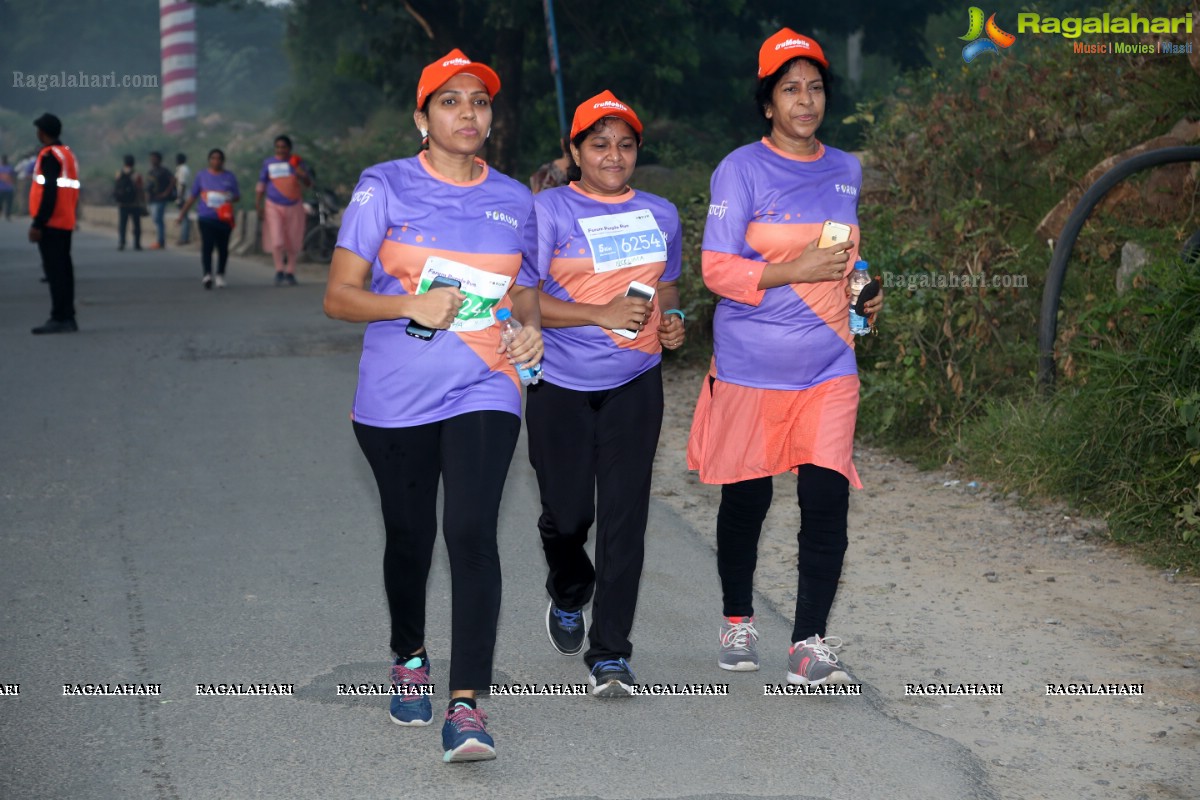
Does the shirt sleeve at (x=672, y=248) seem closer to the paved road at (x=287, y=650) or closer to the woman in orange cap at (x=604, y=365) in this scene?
the woman in orange cap at (x=604, y=365)

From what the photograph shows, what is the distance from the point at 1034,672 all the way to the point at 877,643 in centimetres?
60

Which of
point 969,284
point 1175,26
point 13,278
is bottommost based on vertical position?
point 13,278

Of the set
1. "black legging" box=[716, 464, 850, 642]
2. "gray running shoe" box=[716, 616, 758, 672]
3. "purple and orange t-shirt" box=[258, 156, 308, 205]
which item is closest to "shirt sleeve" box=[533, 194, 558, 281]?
"black legging" box=[716, 464, 850, 642]

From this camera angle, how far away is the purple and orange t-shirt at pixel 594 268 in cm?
527

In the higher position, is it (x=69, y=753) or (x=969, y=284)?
(x=969, y=284)

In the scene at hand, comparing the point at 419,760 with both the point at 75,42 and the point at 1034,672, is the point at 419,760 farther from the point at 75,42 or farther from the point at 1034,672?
the point at 75,42

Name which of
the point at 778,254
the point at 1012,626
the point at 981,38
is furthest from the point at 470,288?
the point at 981,38

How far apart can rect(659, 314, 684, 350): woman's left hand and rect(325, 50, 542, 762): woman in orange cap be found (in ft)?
2.50

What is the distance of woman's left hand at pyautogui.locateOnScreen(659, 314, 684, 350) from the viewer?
5.34 m

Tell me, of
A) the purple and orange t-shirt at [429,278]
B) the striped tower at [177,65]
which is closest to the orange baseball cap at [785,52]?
the purple and orange t-shirt at [429,278]

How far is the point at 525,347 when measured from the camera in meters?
4.64

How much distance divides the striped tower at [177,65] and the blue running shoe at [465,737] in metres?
80.8

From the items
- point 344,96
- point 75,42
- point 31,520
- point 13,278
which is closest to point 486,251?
point 31,520

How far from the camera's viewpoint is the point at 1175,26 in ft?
36.1
